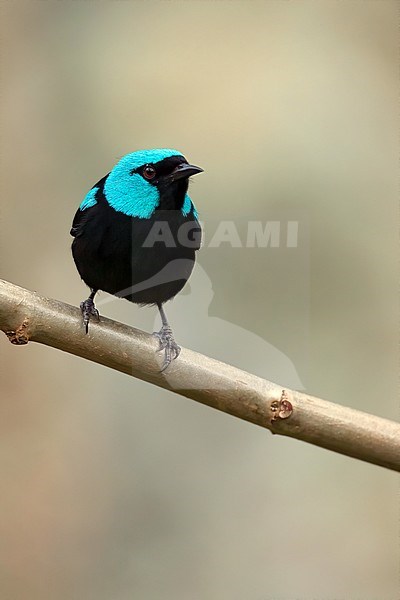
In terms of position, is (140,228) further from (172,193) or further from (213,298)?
(213,298)

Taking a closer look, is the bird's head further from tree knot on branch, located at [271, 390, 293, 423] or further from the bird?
tree knot on branch, located at [271, 390, 293, 423]

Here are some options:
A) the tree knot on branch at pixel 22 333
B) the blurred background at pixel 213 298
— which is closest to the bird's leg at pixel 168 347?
the tree knot on branch at pixel 22 333

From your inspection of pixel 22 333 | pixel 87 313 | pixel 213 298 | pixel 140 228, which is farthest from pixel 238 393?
pixel 213 298

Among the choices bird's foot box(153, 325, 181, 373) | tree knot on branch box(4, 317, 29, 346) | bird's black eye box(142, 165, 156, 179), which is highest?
bird's black eye box(142, 165, 156, 179)

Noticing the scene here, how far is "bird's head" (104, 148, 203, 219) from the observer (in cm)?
243

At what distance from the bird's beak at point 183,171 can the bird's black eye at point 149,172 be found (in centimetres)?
6

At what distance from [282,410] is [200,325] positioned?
137 centimetres

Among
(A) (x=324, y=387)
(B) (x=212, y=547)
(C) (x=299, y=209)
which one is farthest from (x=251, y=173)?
(B) (x=212, y=547)

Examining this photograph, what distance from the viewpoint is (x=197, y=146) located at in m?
3.41

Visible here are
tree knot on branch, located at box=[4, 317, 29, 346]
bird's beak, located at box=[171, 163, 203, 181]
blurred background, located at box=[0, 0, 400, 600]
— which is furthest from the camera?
blurred background, located at box=[0, 0, 400, 600]

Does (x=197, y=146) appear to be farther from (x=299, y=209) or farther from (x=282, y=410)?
(x=282, y=410)

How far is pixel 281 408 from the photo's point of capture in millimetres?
2027

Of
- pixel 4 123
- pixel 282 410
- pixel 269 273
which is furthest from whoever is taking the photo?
pixel 4 123

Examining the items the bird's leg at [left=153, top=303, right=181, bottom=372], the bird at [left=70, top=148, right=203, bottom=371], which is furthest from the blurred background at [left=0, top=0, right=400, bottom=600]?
the bird's leg at [left=153, top=303, right=181, bottom=372]
